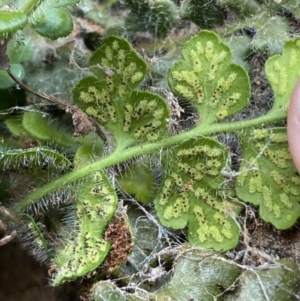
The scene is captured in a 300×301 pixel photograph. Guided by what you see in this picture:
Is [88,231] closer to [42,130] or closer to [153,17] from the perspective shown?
[42,130]

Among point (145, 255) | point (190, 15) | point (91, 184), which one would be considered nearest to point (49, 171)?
point (91, 184)

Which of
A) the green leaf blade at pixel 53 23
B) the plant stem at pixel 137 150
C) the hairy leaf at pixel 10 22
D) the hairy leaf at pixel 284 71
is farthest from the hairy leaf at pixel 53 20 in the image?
the hairy leaf at pixel 284 71

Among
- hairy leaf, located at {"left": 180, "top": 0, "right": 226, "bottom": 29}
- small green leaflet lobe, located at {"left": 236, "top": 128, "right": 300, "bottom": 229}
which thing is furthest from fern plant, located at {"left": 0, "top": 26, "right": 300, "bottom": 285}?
hairy leaf, located at {"left": 180, "top": 0, "right": 226, "bottom": 29}

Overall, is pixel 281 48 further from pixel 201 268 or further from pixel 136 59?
pixel 201 268

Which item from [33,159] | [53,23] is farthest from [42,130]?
[53,23]

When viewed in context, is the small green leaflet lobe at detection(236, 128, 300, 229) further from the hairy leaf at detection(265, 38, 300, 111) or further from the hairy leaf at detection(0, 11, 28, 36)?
the hairy leaf at detection(0, 11, 28, 36)

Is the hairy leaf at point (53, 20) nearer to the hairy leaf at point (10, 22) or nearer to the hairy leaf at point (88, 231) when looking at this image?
the hairy leaf at point (10, 22)
